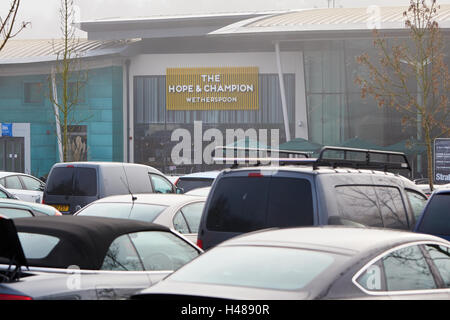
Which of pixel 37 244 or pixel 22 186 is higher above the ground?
pixel 37 244

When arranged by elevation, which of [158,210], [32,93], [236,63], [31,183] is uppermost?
[236,63]

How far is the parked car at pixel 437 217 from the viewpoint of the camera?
351 inches

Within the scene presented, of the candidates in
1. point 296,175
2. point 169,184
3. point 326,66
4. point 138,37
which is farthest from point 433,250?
point 138,37

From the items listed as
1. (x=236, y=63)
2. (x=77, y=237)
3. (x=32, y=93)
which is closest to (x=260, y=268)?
(x=77, y=237)

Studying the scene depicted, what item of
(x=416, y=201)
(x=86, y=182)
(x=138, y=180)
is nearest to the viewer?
(x=416, y=201)

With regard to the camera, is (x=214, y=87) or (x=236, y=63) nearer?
(x=236, y=63)

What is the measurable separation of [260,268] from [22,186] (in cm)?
1891

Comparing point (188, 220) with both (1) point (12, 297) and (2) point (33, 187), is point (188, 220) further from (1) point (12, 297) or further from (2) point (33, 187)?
(2) point (33, 187)

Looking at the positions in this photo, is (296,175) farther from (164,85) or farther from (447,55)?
(164,85)

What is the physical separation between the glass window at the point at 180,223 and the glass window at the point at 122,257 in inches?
166

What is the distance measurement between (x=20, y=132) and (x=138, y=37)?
1054cm

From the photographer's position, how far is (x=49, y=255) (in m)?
6.70

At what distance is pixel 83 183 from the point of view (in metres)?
16.7

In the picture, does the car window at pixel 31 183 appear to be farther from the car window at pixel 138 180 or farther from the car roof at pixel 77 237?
the car roof at pixel 77 237
